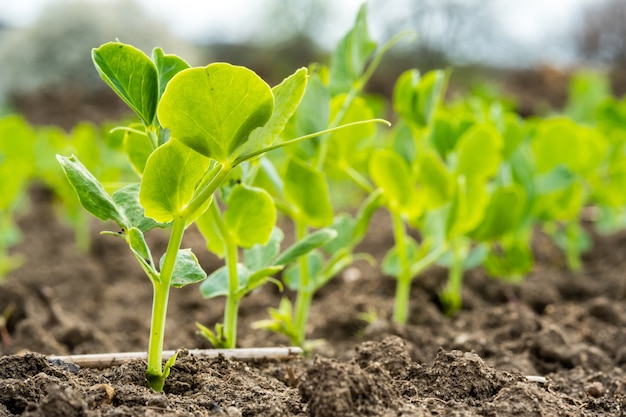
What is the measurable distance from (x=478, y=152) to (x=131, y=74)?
1.07 m

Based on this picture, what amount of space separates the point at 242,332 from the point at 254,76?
1269 mm

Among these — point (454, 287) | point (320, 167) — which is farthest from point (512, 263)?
point (320, 167)

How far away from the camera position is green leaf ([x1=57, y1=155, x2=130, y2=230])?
101 cm

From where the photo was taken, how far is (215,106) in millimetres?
944

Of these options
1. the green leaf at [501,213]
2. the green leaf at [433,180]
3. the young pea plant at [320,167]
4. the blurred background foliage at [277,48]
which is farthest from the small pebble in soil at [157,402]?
the blurred background foliage at [277,48]

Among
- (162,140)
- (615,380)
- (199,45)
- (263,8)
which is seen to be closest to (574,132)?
(615,380)

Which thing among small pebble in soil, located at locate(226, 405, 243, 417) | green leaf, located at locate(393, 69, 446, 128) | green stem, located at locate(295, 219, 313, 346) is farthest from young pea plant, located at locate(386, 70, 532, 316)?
small pebble in soil, located at locate(226, 405, 243, 417)

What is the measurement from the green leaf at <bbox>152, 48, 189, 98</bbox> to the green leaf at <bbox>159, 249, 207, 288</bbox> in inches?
9.8

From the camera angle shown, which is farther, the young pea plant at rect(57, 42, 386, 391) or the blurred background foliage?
the blurred background foliage

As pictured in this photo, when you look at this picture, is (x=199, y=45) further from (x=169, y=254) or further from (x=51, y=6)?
(x=169, y=254)

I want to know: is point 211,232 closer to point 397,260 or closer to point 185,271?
point 185,271

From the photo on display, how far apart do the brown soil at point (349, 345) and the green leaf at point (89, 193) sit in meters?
0.25

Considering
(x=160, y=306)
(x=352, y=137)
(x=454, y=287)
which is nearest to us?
(x=160, y=306)

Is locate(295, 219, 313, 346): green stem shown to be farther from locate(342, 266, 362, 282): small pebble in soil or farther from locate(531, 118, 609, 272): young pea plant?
locate(342, 266, 362, 282): small pebble in soil
